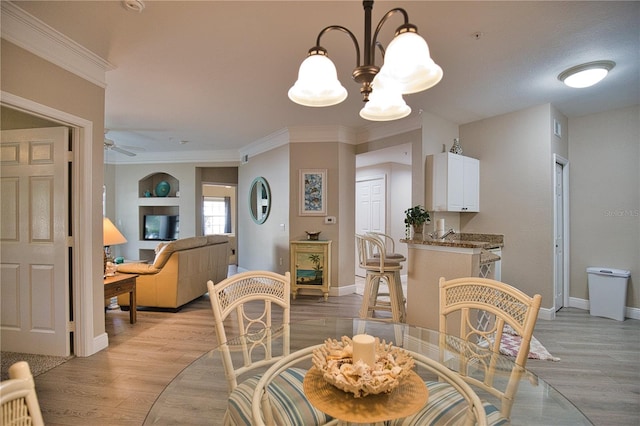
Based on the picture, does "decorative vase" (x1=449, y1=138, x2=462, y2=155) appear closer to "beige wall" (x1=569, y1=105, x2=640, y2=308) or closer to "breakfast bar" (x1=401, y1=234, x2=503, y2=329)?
"beige wall" (x1=569, y1=105, x2=640, y2=308)

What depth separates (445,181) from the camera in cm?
387

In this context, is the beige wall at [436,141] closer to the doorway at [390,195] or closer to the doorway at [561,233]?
the doorway at [561,233]

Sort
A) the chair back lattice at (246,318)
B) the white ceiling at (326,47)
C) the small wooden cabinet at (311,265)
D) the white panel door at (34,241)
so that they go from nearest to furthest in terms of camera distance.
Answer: the chair back lattice at (246,318)
the white ceiling at (326,47)
the white panel door at (34,241)
the small wooden cabinet at (311,265)

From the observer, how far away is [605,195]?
3.82 meters

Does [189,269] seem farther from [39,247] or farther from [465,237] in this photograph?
[465,237]

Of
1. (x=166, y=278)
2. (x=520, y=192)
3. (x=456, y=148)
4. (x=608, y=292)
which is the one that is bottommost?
(x=608, y=292)

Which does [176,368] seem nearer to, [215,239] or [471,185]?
[215,239]

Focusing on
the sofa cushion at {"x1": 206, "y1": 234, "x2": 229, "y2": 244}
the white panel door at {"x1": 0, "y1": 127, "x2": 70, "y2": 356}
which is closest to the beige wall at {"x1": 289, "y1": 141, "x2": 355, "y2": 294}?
the sofa cushion at {"x1": 206, "y1": 234, "x2": 229, "y2": 244}

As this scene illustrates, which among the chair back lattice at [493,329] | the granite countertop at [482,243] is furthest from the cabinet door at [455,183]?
the chair back lattice at [493,329]

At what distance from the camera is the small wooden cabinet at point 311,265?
4.52 m

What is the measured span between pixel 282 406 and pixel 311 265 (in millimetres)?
3376

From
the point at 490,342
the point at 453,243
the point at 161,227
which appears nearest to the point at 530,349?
the point at 453,243

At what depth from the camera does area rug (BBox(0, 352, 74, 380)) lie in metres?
2.35

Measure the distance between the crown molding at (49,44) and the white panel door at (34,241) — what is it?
0.53m
